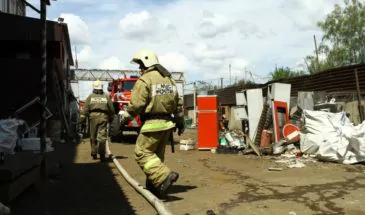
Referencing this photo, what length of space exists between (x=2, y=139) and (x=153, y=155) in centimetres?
490

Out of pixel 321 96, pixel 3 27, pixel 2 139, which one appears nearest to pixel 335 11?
pixel 321 96

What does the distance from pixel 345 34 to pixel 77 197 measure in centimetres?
4252

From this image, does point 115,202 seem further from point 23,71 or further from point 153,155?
point 23,71

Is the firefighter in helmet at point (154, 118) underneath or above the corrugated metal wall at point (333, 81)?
underneath

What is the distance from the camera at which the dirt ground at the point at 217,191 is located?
5.80 meters

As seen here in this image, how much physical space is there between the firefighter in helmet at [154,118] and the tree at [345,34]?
4038 cm

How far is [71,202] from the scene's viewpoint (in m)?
6.33

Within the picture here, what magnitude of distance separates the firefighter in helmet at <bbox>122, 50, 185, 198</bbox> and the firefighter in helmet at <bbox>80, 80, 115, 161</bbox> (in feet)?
14.1

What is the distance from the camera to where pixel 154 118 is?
6535 mm

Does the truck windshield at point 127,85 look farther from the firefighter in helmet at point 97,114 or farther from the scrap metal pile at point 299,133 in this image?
the firefighter in helmet at point 97,114

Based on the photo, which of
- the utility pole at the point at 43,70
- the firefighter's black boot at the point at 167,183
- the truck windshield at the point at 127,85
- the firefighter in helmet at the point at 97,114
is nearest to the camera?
the firefighter's black boot at the point at 167,183

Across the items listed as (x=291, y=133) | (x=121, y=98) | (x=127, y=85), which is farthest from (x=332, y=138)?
(x=127, y=85)

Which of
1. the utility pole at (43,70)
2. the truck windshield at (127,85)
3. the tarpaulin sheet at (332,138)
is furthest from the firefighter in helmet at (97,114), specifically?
the truck windshield at (127,85)

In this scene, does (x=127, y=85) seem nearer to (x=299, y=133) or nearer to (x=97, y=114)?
(x=97, y=114)
